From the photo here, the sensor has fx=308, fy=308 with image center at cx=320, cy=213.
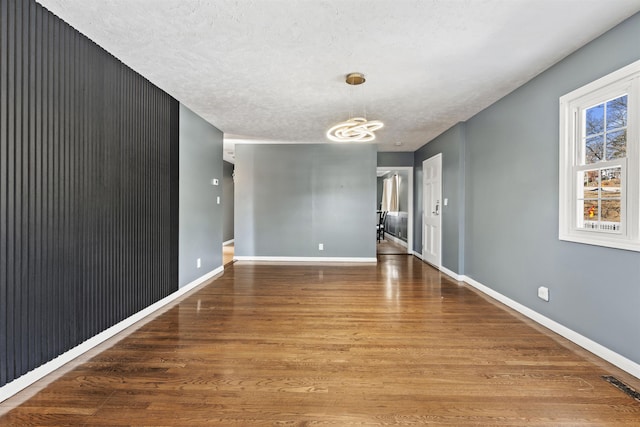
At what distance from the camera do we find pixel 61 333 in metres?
2.28

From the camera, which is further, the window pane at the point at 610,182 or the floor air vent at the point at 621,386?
the window pane at the point at 610,182

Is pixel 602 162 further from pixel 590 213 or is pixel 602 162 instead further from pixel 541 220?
pixel 541 220

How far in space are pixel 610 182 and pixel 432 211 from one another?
3.81 meters

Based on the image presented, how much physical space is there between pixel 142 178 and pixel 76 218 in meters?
0.99

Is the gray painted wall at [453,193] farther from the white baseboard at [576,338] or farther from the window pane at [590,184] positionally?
the window pane at [590,184]

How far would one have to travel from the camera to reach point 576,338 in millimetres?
2689

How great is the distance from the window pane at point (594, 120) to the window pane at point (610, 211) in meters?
0.60

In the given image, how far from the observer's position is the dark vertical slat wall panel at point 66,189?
1.92 metres

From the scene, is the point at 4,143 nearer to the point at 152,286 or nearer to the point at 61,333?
the point at 61,333

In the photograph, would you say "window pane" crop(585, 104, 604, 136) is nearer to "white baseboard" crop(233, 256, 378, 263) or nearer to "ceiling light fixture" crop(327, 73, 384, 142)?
"ceiling light fixture" crop(327, 73, 384, 142)

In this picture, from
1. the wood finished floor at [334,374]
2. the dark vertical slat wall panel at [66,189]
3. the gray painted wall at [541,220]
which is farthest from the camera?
the gray painted wall at [541,220]

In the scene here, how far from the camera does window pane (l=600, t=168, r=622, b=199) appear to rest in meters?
2.37

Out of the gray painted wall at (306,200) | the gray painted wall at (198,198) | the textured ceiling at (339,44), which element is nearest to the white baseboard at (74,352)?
the gray painted wall at (198,198)

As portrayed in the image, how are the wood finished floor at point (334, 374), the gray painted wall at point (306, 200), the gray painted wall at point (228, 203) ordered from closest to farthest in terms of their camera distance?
the wood finished floor at point (334, 374), the gray painted wall at point (306, 200), the gray painted wall at point (228, 203)
